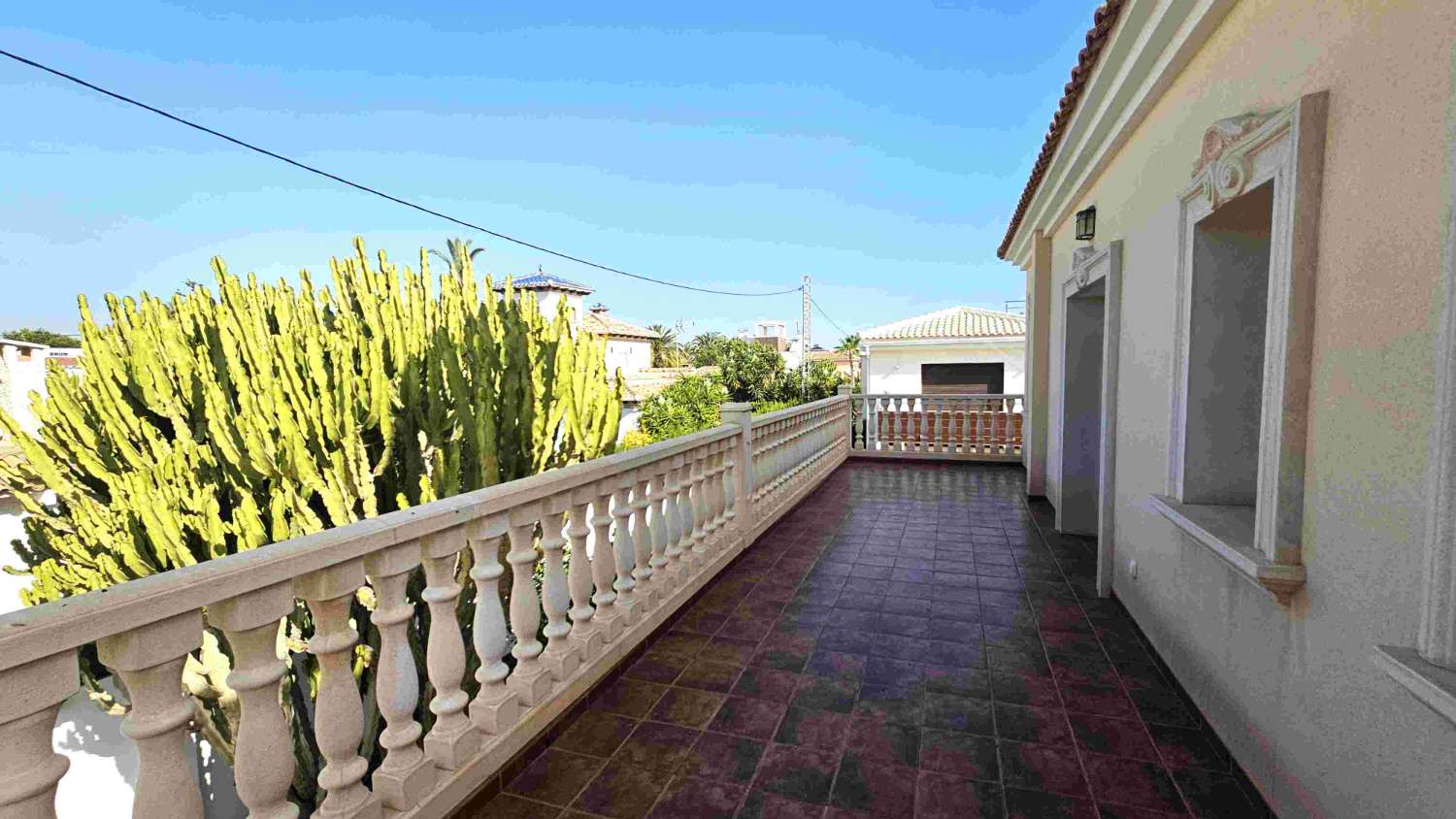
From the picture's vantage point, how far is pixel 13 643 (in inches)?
40.9

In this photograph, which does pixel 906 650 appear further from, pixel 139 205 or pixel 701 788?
pixel 139 205

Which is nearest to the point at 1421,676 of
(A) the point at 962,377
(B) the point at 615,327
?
(A) the point at 962,377

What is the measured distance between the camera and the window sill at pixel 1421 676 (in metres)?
1.36

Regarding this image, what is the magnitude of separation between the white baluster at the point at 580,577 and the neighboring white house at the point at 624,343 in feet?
100

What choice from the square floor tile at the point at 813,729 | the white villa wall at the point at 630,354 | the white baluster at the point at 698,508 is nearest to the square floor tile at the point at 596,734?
Result: the square floor tile at the point at 813,729

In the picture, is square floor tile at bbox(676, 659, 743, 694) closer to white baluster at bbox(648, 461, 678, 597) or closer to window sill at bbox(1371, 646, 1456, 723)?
white baluster at bbox(648, 461, 678, 597)

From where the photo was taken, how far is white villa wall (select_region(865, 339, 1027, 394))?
63.9 ft

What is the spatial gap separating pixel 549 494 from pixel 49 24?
10303mm

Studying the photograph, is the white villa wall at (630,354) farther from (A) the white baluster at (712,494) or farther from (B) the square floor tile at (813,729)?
(B) the square floor tile at (813,729)

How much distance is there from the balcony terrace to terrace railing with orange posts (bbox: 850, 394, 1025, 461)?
211 inches

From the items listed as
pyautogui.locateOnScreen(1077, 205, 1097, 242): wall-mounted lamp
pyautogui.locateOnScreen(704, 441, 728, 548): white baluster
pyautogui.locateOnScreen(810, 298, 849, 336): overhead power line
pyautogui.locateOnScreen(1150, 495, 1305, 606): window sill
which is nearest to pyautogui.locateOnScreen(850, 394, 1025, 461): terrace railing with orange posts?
pyautogui.locateOnScreen(1077, 205, 1097, 242): wall-mounted lamp

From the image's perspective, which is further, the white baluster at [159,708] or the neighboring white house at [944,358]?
the neighboring white house at [944,358]

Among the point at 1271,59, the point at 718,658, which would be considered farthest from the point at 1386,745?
the point at 718,658

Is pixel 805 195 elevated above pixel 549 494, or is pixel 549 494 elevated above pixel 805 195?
pixel 805 195
